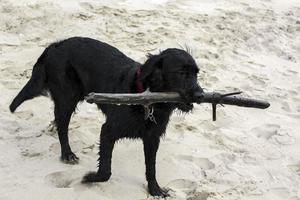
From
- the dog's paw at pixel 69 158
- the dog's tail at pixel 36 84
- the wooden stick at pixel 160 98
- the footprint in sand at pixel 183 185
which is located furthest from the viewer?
the dog's tail at pixel 36 84

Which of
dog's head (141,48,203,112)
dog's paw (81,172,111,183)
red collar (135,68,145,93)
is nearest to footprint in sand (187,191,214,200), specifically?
dog's paw (81,172,111,183)

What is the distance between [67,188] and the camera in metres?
4.41

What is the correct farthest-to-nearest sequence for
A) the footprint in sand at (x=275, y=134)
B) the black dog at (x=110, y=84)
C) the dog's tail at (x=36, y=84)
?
the footprint in sand at (x=275, y=134)
the dog's tail at (x=36, y=84)
the black dog at (x=110, y=84)

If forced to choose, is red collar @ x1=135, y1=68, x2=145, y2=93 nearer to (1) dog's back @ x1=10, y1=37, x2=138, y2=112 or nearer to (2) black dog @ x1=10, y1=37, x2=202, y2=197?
(2) black dog @ x1=10, y1=37, x2=202, y2=197

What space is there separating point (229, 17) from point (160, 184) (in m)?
4.23

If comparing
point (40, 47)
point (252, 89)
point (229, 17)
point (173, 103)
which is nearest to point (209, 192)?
point (173, 103)

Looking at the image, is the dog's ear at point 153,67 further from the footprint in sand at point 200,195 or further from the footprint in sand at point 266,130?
the footprint in sand at point 266,130

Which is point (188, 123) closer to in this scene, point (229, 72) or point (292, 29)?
point (229, 72)

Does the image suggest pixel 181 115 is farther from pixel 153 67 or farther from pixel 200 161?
pixel 153 67

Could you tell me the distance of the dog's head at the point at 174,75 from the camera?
3.83m

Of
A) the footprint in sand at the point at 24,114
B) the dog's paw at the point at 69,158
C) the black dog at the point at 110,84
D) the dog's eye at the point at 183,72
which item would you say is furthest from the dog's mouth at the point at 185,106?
the footprint in sand at the point at 24,114

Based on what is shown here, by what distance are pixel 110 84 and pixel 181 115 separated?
1.43 meters

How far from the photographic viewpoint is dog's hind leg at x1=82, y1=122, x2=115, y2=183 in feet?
14.3

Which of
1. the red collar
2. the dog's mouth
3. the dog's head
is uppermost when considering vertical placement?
the dog's head
